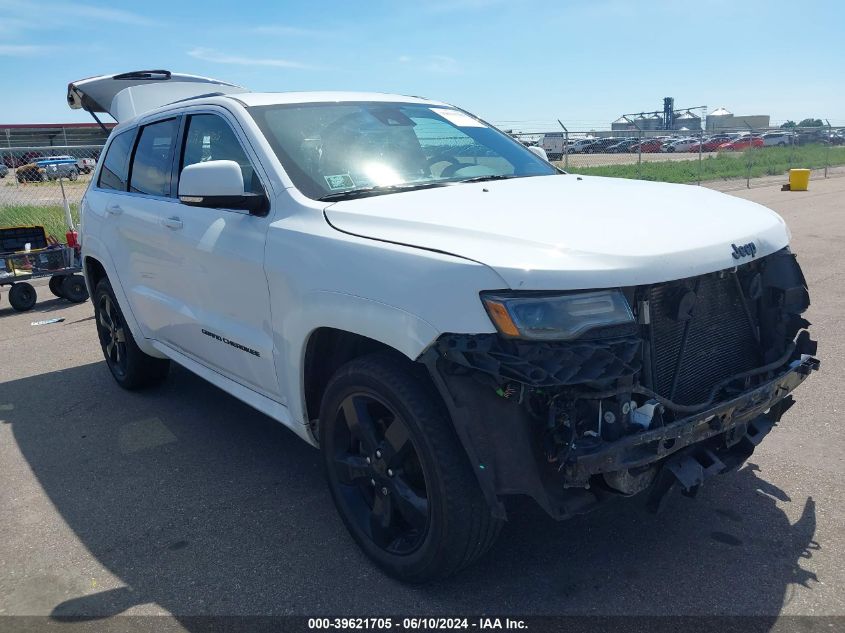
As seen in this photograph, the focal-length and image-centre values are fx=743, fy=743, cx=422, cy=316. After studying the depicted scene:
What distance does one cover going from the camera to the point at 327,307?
2.91 meters

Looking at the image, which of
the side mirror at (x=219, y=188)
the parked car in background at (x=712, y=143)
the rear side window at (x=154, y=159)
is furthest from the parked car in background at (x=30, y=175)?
the parked car in background at (x=712, y=143)

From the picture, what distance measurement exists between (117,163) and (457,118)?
2.51 meters

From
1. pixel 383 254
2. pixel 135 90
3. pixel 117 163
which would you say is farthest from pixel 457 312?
pixel 135 90

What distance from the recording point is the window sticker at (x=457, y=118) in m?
4.37

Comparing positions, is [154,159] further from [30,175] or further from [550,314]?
[30,175]

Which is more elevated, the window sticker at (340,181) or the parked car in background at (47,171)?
the parked car in background at (47,171)

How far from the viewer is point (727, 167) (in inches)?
1106

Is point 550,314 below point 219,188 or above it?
below

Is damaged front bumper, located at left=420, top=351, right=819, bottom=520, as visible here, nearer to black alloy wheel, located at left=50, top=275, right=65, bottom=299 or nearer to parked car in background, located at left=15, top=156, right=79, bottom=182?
black alloy wheel, located at left=50, top=275, right=65, bottom=299

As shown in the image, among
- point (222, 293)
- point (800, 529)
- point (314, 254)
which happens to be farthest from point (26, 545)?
point (800, 529)

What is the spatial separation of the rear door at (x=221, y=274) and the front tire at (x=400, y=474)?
55cm

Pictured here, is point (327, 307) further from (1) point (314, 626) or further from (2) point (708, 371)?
(2) point (708, 371)

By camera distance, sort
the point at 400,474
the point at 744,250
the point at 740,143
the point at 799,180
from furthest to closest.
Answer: the point at 740,143
the point at 799,180
the point at 400,474
the point at 744,250

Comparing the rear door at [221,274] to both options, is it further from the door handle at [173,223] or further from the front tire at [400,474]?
the front tire at [400,474]
